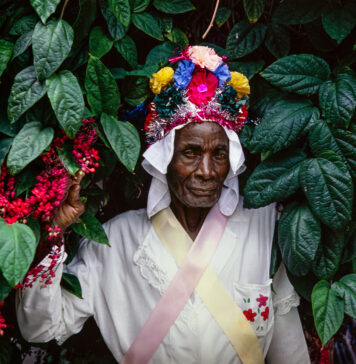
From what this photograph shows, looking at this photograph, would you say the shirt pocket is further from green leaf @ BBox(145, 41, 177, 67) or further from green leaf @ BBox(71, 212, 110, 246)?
green leaf @ BBox(145, 41, 177, 67)

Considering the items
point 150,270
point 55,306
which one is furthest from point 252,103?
point 55,306

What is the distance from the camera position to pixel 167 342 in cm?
192

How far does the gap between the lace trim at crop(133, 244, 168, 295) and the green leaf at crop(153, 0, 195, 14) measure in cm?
84

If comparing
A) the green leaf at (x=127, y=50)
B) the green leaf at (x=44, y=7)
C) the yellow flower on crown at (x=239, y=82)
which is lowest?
the yellow flower on crown at (x=239, y=82)

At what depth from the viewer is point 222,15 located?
2049mm

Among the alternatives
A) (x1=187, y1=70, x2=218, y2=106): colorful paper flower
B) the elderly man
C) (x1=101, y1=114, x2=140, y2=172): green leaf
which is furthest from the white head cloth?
(x1=101, y1=114, x2=140, y2=172): green leaf

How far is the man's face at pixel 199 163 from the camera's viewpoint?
74.1 inches

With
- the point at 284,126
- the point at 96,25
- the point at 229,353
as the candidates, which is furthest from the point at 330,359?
the point at 96,25

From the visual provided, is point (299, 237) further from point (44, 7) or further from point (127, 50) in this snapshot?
point (44, 7)

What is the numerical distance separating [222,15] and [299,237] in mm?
881

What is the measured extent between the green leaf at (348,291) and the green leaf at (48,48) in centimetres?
109

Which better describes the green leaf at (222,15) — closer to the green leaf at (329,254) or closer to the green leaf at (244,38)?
the green leaf at (244,38)

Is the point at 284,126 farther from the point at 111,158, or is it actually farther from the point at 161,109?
the point at 111,158

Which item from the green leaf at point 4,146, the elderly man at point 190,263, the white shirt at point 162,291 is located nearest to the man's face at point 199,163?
the elderly man at point 190,263
